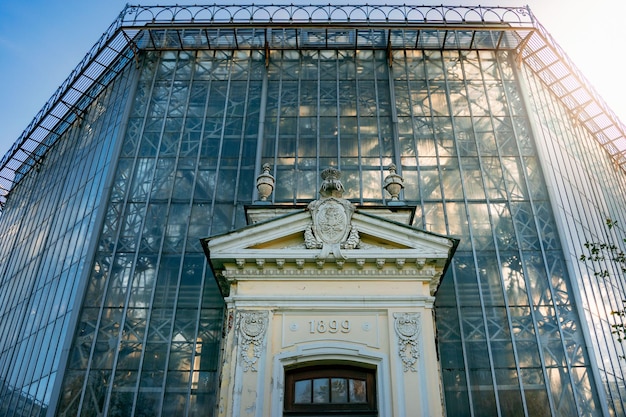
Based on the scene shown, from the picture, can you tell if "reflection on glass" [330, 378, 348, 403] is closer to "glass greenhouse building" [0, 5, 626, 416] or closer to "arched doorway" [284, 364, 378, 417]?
"arched doorway" [284, 364, 378, 417]

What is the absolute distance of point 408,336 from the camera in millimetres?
12133

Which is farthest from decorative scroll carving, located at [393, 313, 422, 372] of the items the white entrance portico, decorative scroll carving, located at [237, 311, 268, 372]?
decorative scroll carving, located at [237, 311, 268, 372]

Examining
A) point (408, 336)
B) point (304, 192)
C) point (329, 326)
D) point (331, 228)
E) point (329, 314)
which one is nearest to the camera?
point (408, 336)

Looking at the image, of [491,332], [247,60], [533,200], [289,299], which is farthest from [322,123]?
[289,299]

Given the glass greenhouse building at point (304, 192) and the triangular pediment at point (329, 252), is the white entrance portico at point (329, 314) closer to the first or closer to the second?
the triangular pediment at point (329, 252)

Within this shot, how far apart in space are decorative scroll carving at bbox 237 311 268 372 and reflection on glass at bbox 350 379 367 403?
2172 mm

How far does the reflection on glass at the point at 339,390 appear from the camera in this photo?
12305mm

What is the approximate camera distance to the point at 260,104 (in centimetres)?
2373

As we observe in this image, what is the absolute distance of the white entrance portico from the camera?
38.7ft

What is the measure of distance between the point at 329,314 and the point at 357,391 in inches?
68.8

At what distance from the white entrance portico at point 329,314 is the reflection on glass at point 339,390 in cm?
2

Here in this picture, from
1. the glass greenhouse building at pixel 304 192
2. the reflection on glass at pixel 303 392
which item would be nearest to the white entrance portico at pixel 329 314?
the reflection on glass at pixel 303 392

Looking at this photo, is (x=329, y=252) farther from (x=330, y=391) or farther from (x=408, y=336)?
(x=330, y=391)

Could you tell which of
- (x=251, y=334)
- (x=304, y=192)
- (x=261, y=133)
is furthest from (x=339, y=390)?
(x=261, y=133)
